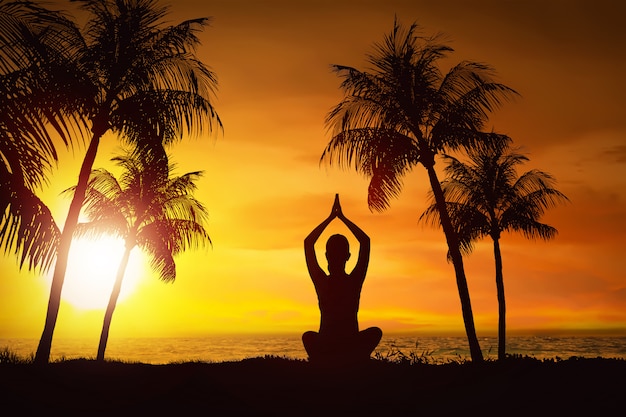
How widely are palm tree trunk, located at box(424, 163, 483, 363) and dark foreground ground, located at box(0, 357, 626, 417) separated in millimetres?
6983

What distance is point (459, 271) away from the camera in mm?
16609

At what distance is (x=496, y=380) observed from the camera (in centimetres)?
856

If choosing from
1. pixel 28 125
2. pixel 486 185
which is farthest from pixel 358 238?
pixel 486 185

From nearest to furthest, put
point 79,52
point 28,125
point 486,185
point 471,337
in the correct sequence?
1. point 28,125
2. point 79,52
3. point 471,337
4. point 486,185

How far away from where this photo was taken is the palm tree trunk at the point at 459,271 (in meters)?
16.6

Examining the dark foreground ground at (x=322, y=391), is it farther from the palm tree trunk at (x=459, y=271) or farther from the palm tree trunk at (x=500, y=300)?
the palm tree trunk at (x=500, y=300)

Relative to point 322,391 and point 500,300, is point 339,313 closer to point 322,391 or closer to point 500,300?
point 322,391

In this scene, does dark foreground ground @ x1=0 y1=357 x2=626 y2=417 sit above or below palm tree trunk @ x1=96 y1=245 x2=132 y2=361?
below

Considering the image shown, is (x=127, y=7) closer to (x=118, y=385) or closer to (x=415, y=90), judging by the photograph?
(x=415, y=90)

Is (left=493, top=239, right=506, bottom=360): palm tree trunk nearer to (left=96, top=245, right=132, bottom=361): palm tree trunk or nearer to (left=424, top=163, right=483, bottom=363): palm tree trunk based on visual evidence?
(left=424, top=163, right=483, bottom=363): palm tree trunk

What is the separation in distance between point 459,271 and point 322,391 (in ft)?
31.1

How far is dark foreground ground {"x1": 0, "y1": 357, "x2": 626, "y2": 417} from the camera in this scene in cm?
712

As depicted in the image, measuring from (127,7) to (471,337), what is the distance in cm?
1272

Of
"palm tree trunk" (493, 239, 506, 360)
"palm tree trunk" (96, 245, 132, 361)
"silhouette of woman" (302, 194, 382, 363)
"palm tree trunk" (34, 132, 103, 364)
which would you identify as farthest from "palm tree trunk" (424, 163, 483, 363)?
"palm tree trunk" (96, 245, 132, 361)
